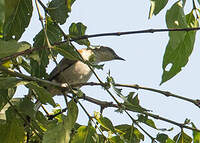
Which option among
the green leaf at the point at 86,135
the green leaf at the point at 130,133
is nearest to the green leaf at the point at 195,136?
the green leaf at the point at 130,133

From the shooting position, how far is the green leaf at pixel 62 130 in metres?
2.06

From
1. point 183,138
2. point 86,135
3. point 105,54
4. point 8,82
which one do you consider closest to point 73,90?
point 86,135

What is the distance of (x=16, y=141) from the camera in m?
2.40

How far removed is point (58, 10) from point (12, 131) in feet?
2.92

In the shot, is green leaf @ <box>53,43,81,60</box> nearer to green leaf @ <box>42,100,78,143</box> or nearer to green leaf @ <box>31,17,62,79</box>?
green leaf @ <box>42,100,78,143</box>

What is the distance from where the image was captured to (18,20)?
2.51m

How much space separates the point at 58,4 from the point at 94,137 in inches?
37.6

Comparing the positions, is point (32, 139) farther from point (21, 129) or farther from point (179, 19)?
point (179, 19)

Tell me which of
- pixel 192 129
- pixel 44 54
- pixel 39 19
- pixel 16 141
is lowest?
pixel 192 129

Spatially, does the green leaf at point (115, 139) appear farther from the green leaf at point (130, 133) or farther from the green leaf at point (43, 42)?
the green leaf at point (43, 42)

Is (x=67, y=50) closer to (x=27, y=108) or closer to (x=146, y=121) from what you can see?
(x=27, y=108)

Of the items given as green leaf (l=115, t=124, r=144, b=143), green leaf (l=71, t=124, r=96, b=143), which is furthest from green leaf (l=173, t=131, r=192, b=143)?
green leaf (l=71, t=124, r=96, b=143)

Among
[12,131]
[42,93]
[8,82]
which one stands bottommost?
[12,131]

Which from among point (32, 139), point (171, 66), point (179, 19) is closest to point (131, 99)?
point (171, 66)
